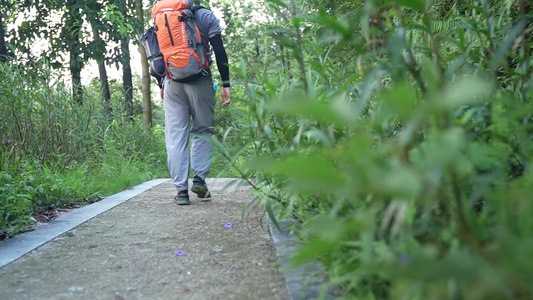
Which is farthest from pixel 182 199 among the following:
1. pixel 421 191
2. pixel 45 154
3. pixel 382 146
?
pixel 421 191

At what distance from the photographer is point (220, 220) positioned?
3.43 m

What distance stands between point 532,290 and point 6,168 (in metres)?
3.50

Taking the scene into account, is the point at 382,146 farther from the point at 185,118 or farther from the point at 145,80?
the point at 145,80

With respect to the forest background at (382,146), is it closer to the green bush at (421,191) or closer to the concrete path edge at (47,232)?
the green bush at (421,191)

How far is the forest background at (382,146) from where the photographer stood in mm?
840

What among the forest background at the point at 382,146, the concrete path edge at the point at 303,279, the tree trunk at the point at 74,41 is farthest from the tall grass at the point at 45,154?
the tree trunk at the point at 74,41

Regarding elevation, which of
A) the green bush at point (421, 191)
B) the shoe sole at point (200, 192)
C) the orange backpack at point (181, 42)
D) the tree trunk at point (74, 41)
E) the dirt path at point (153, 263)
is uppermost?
the tree trunk at point (74, 41)

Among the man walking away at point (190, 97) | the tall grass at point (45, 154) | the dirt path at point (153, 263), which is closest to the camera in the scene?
the dirt path at point (153, 263)

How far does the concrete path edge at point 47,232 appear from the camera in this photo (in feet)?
8.23

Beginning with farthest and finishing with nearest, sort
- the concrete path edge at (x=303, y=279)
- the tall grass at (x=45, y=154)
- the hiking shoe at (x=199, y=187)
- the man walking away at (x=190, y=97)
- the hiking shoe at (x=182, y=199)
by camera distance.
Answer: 1. the hiking shoe at (x=199, y=187)
2. the man walking away at (x=190, y=97)
3. the hiking shoe at (x=182, y=199)
4. the tall grass at (x=45, y=154)
5. the concrete path edge at (x=303, y=279)

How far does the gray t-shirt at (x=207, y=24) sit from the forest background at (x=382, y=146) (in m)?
1.32

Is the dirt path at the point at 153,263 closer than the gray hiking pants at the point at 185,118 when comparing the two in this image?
Yes

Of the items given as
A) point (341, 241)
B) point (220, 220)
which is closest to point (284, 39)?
point (341, 241)

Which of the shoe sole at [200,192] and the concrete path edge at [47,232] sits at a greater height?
the concrete path edge at [47,232]
